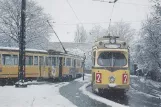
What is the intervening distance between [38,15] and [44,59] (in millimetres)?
17104

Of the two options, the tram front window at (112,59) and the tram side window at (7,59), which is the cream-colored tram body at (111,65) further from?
the tram side window at (7,59)

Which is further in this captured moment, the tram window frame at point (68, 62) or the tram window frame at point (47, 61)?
the tram window frame at point (68, 62)

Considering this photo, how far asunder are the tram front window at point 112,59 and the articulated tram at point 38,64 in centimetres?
1099

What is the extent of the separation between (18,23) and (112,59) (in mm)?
27874

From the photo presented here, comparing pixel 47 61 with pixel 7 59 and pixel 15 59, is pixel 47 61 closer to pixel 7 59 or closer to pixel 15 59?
pixel 15 59

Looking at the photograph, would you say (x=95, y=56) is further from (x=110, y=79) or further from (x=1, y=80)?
(x=1, y=80)

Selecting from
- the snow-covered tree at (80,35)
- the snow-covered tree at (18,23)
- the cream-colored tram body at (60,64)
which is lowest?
the cream-colored tram body at (60,64)

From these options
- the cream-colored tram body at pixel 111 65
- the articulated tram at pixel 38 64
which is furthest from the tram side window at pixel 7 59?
the cream-colored tram body at pixel 111 65

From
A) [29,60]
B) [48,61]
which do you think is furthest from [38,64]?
[48,61]

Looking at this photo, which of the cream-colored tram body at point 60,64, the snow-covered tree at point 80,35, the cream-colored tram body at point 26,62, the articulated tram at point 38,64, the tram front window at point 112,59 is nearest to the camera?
the tram front window at point 112,59

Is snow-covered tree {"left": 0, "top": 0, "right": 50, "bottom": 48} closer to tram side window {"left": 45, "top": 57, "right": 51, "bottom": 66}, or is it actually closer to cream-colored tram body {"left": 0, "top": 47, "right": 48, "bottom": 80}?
tram side window {"left": 45, "top": 57, "right": 51, "bottom": 66}

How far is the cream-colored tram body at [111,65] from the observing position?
19.1 metres

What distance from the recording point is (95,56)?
19906mm

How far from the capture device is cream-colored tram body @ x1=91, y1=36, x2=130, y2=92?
19078 mm
